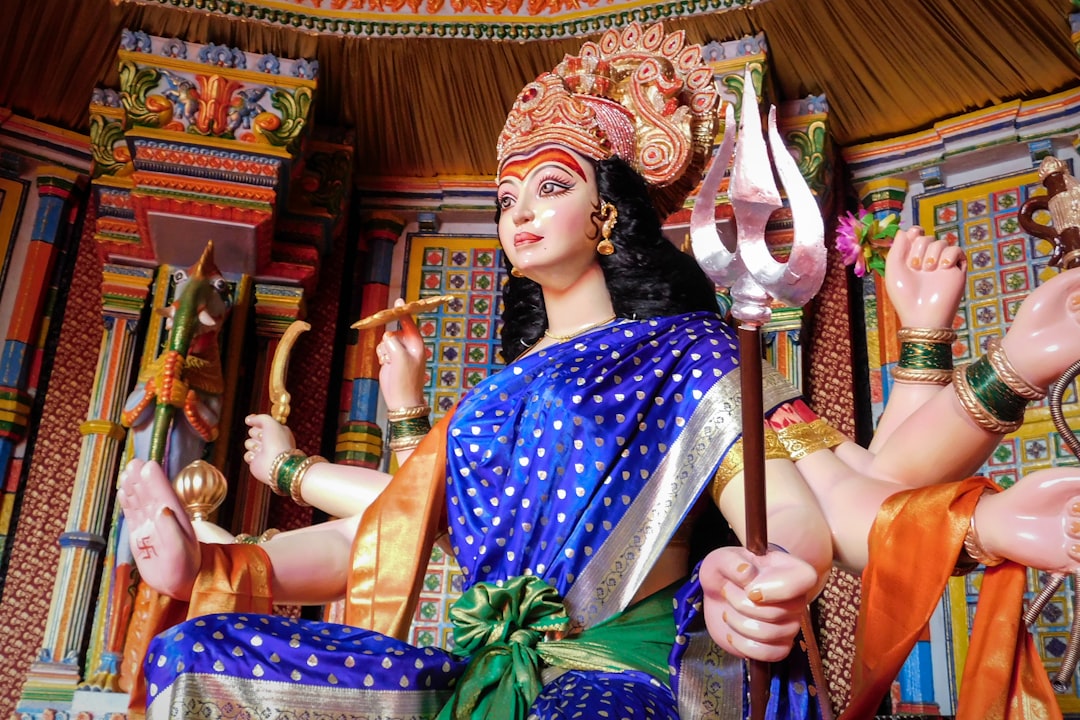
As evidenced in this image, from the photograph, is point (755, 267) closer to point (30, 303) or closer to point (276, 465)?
point (276, 465)

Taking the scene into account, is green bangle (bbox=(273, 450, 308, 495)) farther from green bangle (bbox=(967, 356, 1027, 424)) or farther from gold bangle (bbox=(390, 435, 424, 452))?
green bangle (bbox=(967, 356, 1027, 424))

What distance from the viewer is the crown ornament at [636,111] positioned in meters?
2.25

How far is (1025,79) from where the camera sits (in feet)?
12.1

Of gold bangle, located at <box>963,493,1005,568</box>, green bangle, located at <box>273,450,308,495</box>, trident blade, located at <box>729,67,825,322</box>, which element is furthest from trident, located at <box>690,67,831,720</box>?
green bangle, located at <box>273,450,308,495</box>

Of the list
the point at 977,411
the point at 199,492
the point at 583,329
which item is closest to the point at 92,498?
the point at 199,492

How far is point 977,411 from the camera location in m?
1.67

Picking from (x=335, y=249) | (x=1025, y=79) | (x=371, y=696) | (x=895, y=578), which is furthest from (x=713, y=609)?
(x=335, y=249)

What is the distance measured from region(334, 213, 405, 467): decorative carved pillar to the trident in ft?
9.59

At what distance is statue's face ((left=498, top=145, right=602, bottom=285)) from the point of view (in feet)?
7.17

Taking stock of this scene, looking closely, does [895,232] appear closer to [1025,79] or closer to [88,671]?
[1025,79]

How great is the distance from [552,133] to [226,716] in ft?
4.01

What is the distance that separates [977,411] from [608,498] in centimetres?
57

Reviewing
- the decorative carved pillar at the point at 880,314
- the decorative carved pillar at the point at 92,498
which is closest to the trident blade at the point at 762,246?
the decorative carved pillar at the point at 880,314

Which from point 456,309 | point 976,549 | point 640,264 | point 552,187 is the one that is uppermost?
point 456,309
